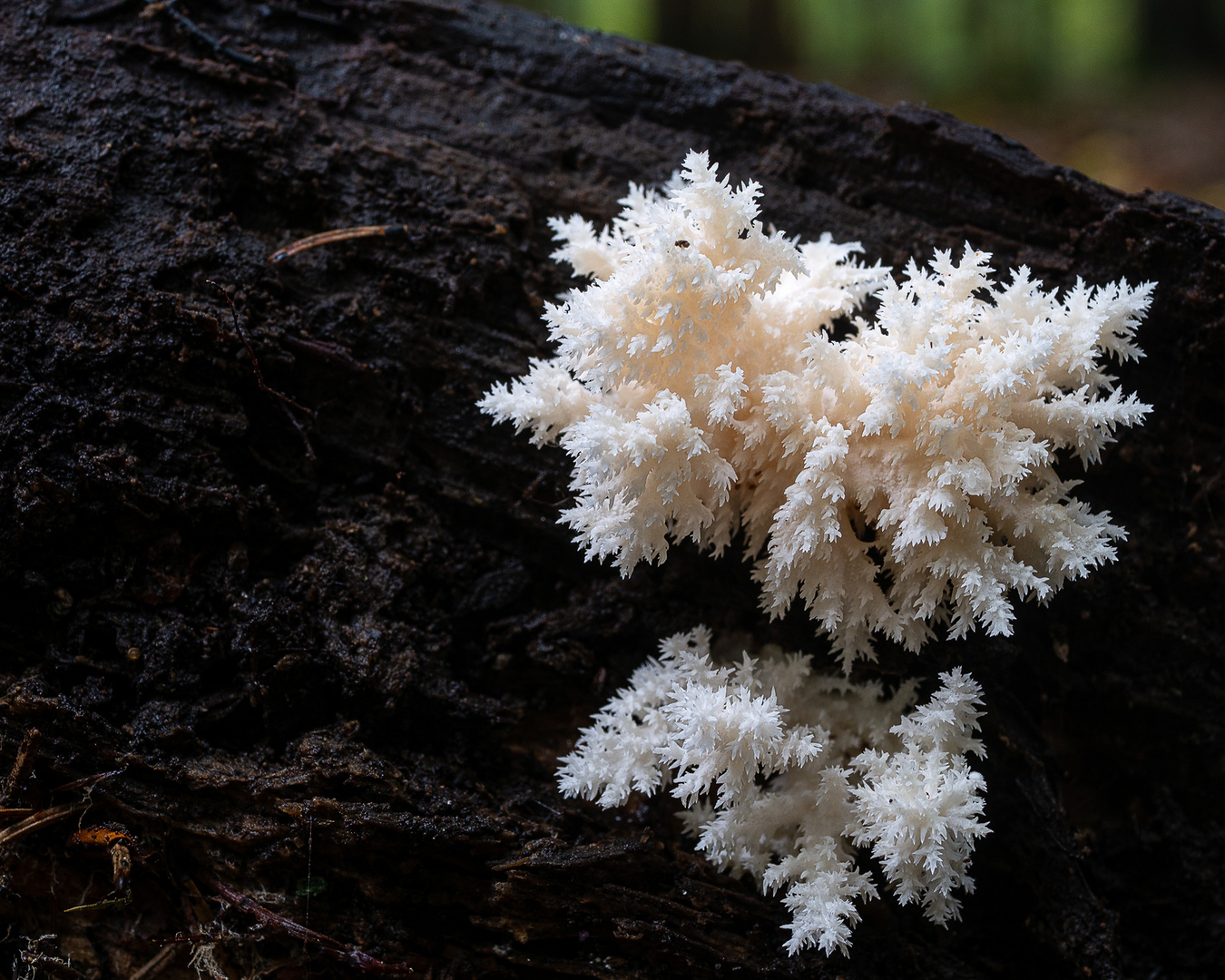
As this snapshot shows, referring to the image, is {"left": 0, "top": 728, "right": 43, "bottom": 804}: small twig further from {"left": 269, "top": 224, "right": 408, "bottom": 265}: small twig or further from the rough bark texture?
{"left": 269, "top": 224, "right": 408, "bottom": 265}: small twig

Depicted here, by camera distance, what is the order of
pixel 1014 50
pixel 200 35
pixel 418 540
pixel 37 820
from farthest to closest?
1. pixel 1014 50
2. pixel 200 35
3. pixel 418 540
4. pixel 37 820

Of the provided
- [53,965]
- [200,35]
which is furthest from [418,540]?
[200,35]

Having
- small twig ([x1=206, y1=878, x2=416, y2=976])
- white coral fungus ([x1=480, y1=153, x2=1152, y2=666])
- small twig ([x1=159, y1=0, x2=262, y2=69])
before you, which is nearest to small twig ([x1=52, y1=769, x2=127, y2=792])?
small twig ([x1=206, y1=878, x2=416, y2=976])

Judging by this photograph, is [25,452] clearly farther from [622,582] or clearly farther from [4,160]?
[622,582]

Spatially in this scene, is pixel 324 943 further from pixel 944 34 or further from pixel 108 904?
pixel 944 34

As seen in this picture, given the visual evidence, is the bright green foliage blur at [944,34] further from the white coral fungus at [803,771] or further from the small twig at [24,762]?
the small twig at [24,762]

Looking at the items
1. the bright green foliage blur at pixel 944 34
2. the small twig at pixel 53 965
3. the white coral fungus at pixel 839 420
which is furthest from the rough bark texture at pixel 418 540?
the bright green foliage blur at pixel 944 34
